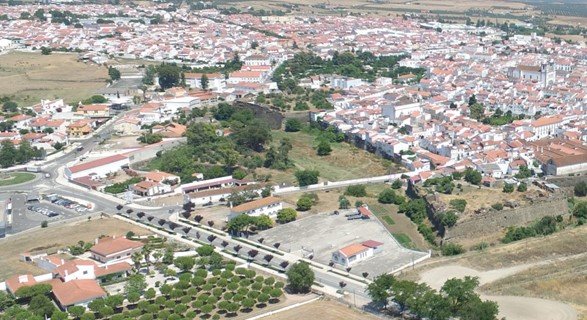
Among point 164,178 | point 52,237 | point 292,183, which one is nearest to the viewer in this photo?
point 52,237

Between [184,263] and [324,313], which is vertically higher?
[184,263]

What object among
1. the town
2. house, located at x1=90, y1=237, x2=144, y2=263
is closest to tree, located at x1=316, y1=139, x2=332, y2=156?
the town

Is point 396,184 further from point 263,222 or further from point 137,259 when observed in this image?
point 137,259

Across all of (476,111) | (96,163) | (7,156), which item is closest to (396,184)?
(476,111)

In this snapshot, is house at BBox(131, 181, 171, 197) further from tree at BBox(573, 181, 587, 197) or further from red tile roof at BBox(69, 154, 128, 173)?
tree at BBox(573, 181, 587, 197)

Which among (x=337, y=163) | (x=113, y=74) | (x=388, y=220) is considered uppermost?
(x=113, y=74)

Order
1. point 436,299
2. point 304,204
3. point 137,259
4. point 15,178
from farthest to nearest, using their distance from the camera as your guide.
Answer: point 15,178 < point 304,204 < point 137,259 < point 436,299
